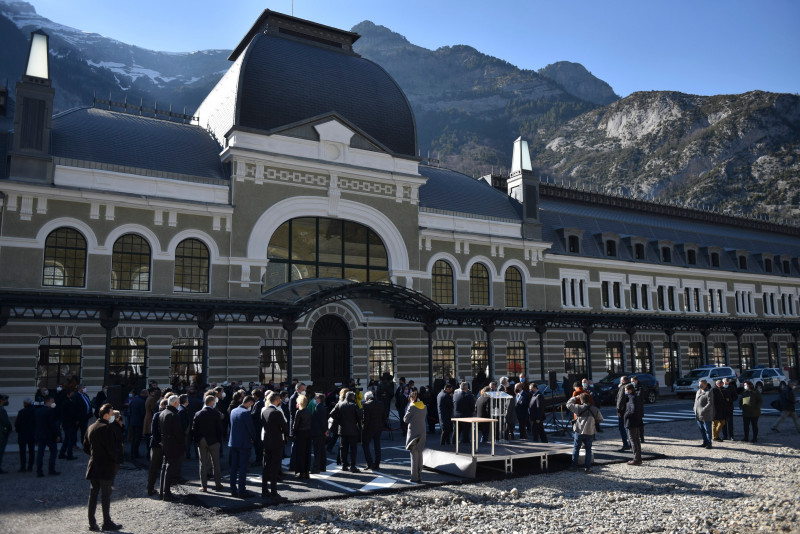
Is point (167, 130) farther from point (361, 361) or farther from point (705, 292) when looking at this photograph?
point (705, 292)

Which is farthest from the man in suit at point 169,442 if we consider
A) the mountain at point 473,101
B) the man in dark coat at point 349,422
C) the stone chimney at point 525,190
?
the mountain at point 473,101

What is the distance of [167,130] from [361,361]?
1496 centimetres

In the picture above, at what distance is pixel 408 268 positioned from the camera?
33.2 meters

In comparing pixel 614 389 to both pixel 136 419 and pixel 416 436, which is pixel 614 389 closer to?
pixel 416 436

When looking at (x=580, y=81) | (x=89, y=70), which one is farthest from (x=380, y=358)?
(x=580, y=81)

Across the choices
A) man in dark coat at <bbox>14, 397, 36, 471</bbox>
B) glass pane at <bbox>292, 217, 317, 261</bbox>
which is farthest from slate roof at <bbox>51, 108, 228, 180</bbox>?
man in dark coat at <bbox>14, 397, 36, 471</bbox>

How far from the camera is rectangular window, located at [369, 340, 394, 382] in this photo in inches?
1240

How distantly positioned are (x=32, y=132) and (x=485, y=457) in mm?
22303

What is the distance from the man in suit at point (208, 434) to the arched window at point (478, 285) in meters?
24.3

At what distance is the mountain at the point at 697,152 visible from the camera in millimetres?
83438

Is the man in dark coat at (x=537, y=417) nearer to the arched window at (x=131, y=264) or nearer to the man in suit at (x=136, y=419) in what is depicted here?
the man in suit at (x=136, y=419)

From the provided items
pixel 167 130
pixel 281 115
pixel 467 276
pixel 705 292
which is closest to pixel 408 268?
pixel 467 276

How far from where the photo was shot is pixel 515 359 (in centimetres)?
3691

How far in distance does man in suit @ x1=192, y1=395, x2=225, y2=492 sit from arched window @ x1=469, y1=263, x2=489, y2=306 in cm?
2426
